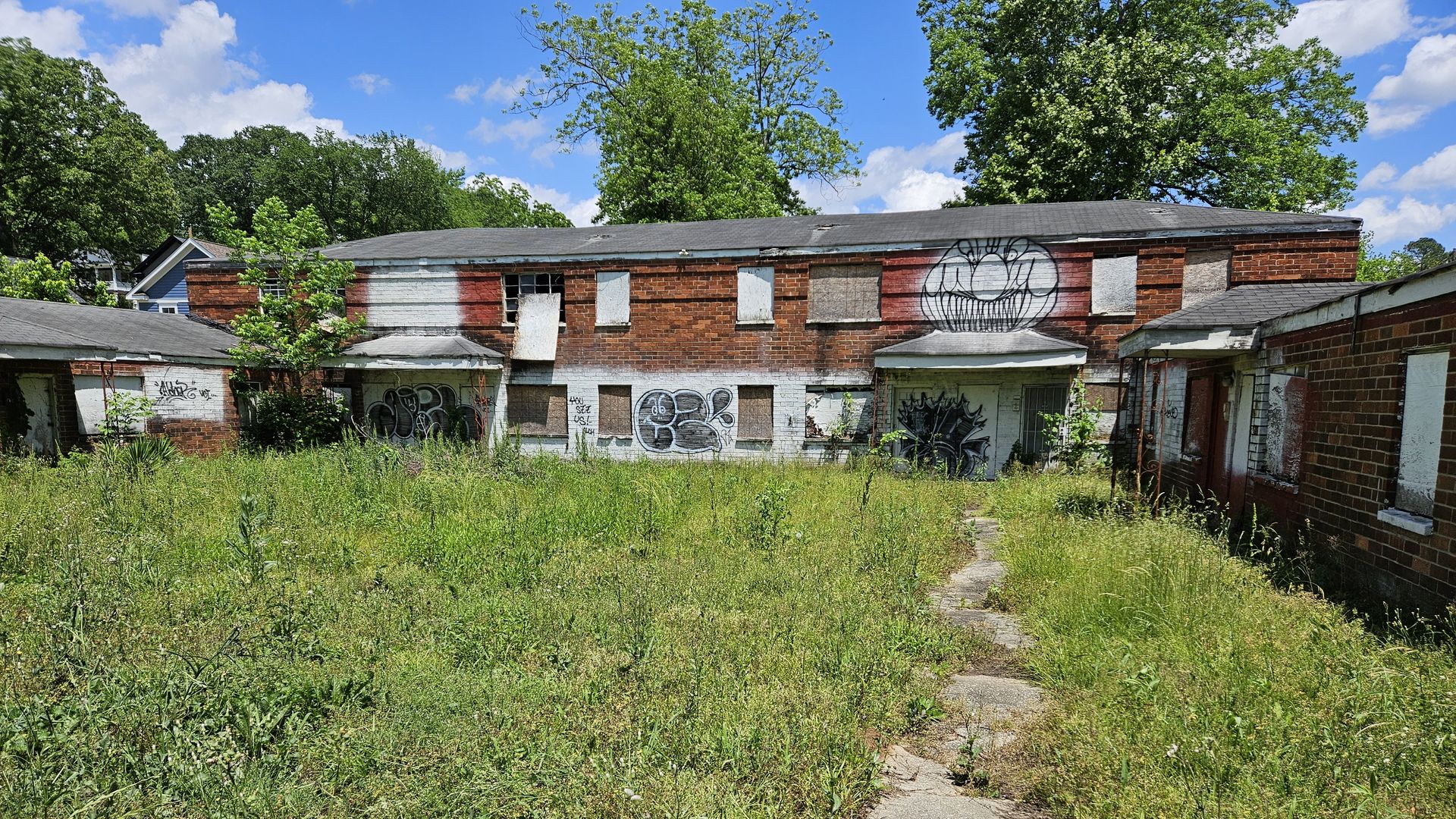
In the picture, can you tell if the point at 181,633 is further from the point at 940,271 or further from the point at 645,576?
the point at 940,271

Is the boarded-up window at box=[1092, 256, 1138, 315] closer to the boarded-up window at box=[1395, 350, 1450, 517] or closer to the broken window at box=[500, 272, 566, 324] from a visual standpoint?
the boarded-up window at box=[1395, 350, 1450, 517]

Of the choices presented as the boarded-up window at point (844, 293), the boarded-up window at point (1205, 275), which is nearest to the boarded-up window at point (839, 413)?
the boarded-up window at point (844, 293)

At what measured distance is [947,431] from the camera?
13.6 m

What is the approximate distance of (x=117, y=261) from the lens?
35188 millimetres

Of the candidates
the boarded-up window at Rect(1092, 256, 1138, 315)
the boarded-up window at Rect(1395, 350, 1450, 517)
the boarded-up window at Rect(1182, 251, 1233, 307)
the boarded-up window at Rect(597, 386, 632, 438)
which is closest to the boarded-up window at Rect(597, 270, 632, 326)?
the boarded-up window at Rect(597, 386, 632, 438)

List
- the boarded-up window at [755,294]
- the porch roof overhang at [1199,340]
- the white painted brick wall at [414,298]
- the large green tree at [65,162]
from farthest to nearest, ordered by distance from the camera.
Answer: the large green tree at [65,162] < the white painted brick wall at [414,298] < the boarded-up window at [755,294] < the porch roof overhang at [1199,340]

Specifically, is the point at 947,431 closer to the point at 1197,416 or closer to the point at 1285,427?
the point at 1197,416

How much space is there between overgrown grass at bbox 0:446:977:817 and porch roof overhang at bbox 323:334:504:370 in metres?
6.59

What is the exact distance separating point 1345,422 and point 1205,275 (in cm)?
803

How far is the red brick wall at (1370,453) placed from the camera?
14.9 feet

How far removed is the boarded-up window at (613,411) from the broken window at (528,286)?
202cm

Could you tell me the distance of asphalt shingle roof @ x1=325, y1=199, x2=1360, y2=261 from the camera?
12.8 m

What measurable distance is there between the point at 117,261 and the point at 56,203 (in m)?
7.66

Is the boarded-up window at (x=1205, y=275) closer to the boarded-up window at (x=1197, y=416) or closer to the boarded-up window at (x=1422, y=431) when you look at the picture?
the boarded-up window at (x=1197, y=416)
